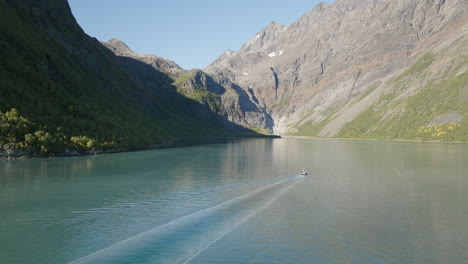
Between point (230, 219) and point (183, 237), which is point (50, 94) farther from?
point (183, 237)

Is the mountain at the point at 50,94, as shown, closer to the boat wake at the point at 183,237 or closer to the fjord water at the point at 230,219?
the fjord water at the point at 230,219

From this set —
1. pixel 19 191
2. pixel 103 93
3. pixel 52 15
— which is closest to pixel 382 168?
pixel 19 191

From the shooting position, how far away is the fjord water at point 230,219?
25.8 m

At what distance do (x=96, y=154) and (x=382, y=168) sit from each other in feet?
264

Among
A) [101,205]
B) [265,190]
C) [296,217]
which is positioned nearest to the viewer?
[296,217]

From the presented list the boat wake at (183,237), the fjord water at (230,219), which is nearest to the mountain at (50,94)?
the fjord water at (230,219)

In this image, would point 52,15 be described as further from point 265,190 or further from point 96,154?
point 265,190

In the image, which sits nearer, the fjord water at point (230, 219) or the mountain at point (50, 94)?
the fjord water at point (230, 219)

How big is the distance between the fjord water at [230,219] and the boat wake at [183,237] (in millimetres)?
86

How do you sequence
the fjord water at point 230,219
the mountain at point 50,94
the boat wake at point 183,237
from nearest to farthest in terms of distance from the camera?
the boat wake at point 183,237
the fjord water at point 230,219
the mountain at point 50,94

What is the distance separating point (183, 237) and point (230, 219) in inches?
276

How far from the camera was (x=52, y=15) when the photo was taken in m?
180

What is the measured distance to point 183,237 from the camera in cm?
2942

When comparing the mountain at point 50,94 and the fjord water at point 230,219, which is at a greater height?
the mountain at point 50,94
